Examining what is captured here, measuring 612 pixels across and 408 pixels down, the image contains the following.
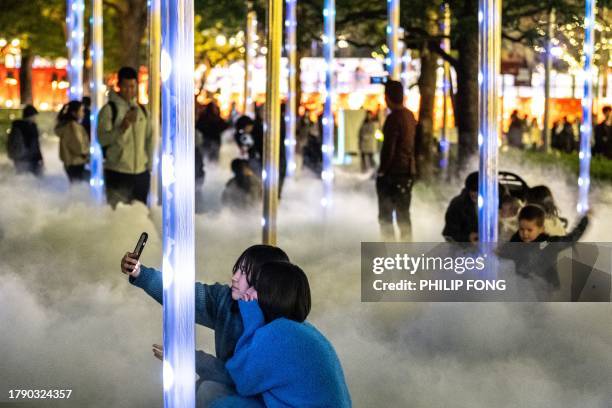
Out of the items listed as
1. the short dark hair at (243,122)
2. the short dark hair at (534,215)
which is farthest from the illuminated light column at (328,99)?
the short dark hair at (534,215)

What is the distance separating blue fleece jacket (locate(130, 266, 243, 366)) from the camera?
521 cm

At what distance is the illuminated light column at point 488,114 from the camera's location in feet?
26.2

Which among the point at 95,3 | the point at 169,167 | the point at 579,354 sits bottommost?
the point at 579,354

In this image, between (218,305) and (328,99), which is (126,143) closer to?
(328,99)

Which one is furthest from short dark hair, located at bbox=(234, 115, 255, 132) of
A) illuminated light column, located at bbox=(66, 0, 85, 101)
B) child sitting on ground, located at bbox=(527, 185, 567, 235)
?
child sitting on ground, located at bbox=(527, 185, 567, 235)

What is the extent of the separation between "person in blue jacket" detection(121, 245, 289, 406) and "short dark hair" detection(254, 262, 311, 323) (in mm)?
226

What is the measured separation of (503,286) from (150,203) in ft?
14.4

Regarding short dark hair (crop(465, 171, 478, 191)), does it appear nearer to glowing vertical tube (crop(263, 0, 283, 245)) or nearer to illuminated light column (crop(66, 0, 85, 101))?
glowing vertical tube (crop(263, 0, 283, 245))

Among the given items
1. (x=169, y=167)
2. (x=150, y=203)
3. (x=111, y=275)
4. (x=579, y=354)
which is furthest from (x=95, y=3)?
(x=169, y=167)

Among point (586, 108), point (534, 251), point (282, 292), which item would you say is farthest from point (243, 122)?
point (282, 292)

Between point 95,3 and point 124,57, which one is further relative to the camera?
point 124,57

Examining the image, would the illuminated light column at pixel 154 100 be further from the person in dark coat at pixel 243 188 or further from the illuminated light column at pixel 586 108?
the illuminated light column at pixel 586 108

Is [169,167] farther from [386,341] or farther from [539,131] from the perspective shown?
[539,131]

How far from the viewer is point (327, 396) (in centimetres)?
467
